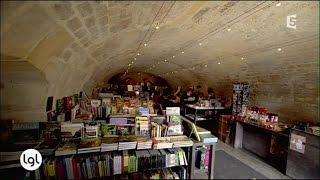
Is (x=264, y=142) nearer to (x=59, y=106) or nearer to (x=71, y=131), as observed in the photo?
(x=71, y=131)

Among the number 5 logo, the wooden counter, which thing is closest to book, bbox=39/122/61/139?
the number 5 logo

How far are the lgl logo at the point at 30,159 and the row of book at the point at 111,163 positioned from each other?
0.08m

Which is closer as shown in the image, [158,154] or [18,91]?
[18,91]

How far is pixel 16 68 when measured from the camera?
2221 mm

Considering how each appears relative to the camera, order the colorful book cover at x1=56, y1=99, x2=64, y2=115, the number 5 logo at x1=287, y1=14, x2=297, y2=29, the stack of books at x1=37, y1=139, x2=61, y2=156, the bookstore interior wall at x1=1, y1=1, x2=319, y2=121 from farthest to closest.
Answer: the colorful book cover at x1=56, y1=99, x2=64, y2=115
the number 5 logo at x1=287, y1=14, x2=297, y2=29
the stack of books at x1=37, y1=139, x2=61, y2=156
the bookstore interior wall at x1=1, y1=1, x2=319, y2=121

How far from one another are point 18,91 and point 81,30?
127 cm

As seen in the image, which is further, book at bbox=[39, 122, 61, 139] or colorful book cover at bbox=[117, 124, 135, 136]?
colorful book cover at bbox=[117, 124, 135, 136]

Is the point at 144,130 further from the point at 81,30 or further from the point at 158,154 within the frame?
the point at 81,30

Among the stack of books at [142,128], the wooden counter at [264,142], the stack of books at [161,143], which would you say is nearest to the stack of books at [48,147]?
the stack of books at [142,128]

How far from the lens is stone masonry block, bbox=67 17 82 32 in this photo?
2.03 meters

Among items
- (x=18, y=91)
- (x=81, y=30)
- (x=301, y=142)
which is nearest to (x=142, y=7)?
(x=81, y=30)

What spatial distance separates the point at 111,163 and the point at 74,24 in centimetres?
187

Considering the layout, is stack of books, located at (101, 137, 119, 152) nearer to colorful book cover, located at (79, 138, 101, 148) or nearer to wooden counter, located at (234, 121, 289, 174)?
colorful book cover, located at (79, 138, 101, 148)

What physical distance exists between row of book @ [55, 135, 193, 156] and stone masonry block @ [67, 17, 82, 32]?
1.54 metres
